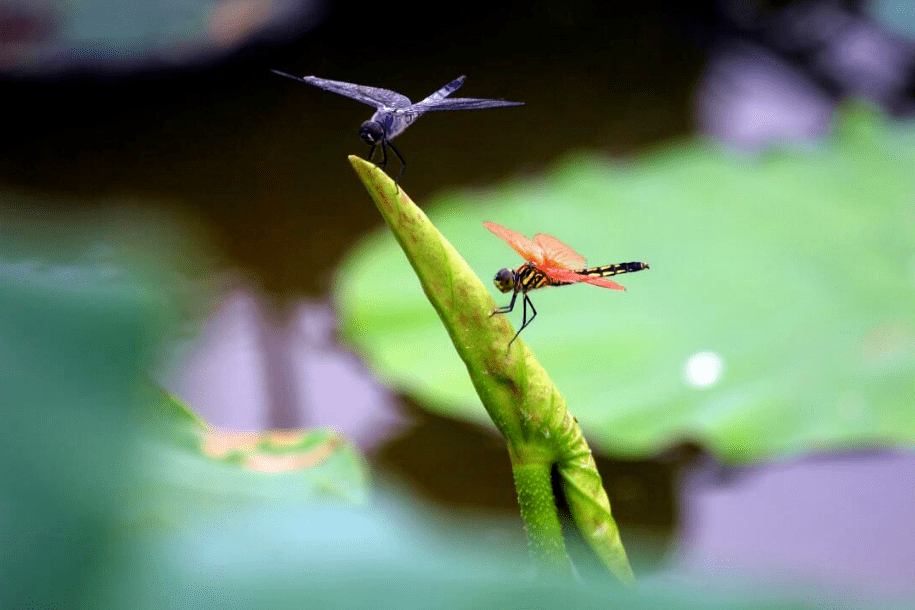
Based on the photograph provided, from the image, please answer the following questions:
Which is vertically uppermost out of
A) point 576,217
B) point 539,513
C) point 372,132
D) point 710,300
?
point 576,217

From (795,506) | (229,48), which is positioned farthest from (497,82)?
(795,506)

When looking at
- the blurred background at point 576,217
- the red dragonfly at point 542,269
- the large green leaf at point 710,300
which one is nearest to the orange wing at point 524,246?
the red dragonfly at point 542,269

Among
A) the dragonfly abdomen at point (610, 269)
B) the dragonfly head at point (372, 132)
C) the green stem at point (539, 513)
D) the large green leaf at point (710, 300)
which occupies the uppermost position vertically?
the large green leaf at point (710, 300)

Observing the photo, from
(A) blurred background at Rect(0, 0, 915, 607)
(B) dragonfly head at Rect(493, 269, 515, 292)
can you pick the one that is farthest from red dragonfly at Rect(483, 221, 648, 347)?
(A) blurred background at Rect(0, 0, 915, 607)

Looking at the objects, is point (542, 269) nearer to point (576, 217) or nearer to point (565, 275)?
point (565, 275)

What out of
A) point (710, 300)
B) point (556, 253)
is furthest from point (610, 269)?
point (710, 300)

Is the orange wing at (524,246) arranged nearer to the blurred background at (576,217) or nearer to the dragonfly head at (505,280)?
the dragonfly head at (505,280)
